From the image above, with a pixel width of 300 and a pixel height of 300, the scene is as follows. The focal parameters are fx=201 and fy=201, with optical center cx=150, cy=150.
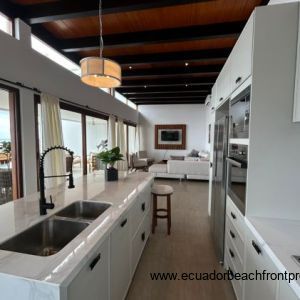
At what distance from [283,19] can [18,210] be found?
2226mm

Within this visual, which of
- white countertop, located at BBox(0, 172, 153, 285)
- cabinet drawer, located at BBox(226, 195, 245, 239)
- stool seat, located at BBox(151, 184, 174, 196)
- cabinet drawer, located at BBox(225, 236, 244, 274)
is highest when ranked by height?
white countertop, located at BBox(0, 172, 153, 285)

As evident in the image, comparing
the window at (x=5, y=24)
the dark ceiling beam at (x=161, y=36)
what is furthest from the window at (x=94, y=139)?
the window at (x=5, y=24)

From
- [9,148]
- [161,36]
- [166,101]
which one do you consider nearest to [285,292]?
[9,148]

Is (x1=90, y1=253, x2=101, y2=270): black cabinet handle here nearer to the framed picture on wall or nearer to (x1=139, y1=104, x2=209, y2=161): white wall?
(x1=139, y1=104, x2=209, y2=161): white wall

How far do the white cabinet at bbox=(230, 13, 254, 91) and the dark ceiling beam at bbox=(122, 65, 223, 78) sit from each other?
297cm

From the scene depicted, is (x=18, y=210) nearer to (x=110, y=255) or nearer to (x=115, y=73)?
(x=110, y=255)

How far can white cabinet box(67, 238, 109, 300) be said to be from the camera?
0.85 m

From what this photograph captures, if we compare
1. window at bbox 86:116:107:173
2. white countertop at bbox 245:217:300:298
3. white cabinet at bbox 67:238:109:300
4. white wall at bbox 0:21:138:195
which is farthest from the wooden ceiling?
white cabinet at bbox 67:238:109:300

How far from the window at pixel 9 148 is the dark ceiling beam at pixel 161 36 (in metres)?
1.39

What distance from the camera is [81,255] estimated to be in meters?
0.89

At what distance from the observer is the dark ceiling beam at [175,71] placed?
471 cm

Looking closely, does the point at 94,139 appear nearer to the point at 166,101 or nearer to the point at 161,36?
the point at 161,36

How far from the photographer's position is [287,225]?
52.1 inches

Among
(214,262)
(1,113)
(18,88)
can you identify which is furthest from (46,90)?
(214,262)
